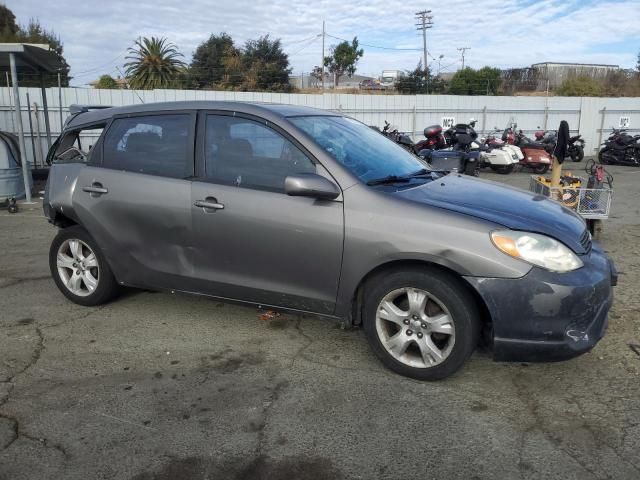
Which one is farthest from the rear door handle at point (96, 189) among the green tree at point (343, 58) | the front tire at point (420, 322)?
the green tree at point (343, 58)

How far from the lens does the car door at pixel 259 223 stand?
3.58 metres

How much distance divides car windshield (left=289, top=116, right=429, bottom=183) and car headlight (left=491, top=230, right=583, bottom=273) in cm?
99

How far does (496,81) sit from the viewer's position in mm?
44156

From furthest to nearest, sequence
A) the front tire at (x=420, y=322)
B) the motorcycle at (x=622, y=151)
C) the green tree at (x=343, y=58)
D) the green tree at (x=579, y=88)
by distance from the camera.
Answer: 1. the green tree at (x=343, y=58)
2. the green tree at (x=579, y=88)
3. the motorcycle at (x=622, y=151)
4. the front tire at (x=420, y=322)

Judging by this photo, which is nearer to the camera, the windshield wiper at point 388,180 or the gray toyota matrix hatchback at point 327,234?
the gray toyota matrix hatchback at point 327,234

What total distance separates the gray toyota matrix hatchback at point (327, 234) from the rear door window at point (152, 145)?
13 mm

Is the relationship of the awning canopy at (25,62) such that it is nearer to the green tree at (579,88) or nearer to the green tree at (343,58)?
the green tree at (579,88)

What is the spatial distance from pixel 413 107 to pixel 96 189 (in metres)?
17.1

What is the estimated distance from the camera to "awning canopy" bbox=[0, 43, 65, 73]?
914cm

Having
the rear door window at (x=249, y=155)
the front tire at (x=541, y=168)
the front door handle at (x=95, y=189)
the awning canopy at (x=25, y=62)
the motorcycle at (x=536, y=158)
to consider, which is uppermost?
the awning canopy at (x=25, y=62)

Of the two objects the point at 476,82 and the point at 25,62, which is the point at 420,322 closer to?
the point at 25,62

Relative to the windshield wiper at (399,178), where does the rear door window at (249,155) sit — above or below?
above

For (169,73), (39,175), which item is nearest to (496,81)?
(169,73)

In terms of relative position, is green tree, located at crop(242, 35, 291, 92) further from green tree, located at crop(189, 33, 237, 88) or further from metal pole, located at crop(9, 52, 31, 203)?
metal pole, located at crop(9, 52, 31, 203)
